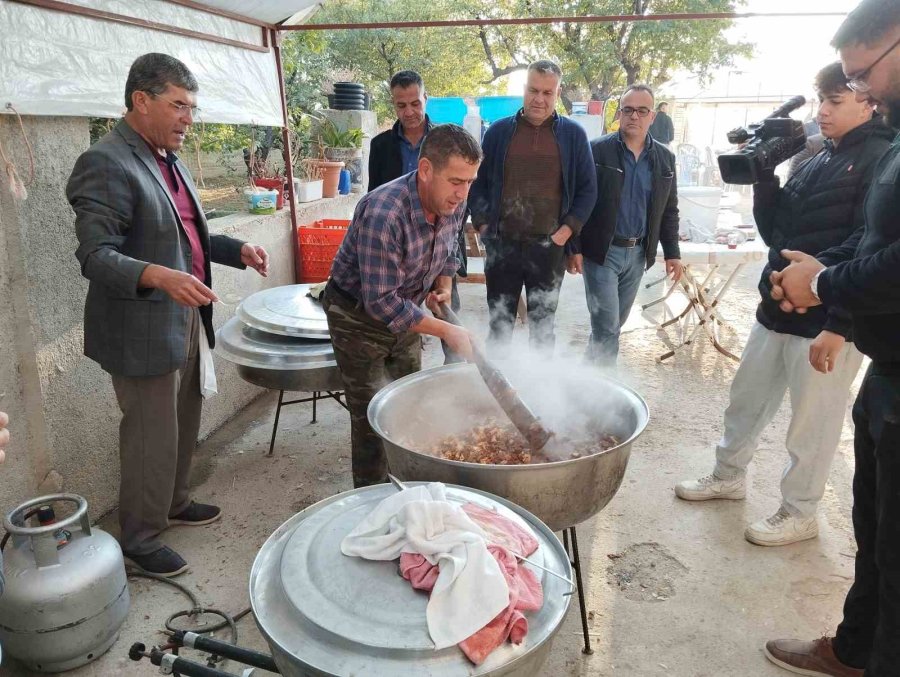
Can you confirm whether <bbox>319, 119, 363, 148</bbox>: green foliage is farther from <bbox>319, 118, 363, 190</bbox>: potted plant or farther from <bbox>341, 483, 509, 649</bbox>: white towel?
<bbox>341, 483, 509, 649</bbox>: white towel

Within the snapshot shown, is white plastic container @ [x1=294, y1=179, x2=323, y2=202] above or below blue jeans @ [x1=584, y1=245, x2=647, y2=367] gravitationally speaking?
above

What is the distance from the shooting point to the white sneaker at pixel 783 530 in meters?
3.33

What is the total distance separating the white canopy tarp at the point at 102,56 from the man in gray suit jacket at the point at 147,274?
51 centimetres

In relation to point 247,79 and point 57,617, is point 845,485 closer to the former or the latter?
point 57,617

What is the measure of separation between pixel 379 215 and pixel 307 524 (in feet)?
4.31

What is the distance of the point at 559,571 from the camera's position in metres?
1.74

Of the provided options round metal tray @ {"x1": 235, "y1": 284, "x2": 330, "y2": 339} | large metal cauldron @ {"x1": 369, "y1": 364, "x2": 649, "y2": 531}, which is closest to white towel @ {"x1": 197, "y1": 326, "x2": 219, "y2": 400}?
round metal tray @ {"x1": 235, "y1": 284, "x2": 330, "y2": 339}

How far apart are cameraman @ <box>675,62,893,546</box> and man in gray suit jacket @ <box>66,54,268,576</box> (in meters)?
2.67

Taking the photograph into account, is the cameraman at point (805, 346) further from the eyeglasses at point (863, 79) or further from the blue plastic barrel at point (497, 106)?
the blue plastic barrel at point (497, 106)

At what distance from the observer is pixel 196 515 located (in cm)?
353

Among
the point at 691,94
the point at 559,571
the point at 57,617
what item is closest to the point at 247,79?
the point at 57,617

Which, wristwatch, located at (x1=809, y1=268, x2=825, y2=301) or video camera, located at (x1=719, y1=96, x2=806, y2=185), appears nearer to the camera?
wristwatch, located at (x1=809, y1=268, x2=825, y2=301)

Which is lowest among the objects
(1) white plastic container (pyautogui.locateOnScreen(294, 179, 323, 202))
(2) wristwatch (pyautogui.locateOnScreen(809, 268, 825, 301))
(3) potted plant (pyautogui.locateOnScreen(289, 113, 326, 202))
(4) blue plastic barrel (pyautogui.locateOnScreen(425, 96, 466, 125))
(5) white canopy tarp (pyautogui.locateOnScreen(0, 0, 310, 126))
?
(2) wristwatch (pyautogui.locateOnScreen(809, 268, 825, 301))

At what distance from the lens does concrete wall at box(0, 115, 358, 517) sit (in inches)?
111
